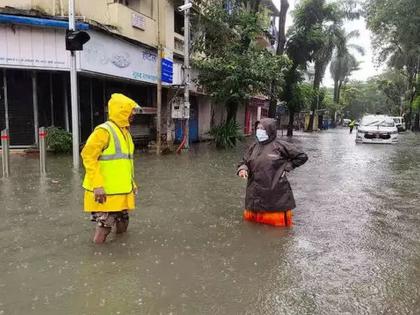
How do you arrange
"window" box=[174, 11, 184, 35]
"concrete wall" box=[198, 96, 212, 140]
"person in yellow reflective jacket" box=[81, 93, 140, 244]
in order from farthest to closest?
"concrete wall" box=[198, 96, 212, 140], "window" box=[174, 11, 184, 35], "person in yellow reflective jacket" box=[81, 93, 140, 244]

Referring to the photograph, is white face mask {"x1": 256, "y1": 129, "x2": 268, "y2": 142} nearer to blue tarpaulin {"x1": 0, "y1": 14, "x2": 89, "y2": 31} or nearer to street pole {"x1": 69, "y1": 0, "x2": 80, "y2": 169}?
street pole {"x1": 69, "y1": 0, "x2": 80, "y2": 169}

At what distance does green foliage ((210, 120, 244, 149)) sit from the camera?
61.7 ft

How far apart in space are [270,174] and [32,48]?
30.6ft

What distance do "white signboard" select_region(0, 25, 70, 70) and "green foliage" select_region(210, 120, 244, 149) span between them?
7.35 metres

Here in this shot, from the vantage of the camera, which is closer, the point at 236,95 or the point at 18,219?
the point at 18,219

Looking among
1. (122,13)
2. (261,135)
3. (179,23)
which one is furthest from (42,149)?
(179,23)

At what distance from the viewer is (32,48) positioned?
12.8 m

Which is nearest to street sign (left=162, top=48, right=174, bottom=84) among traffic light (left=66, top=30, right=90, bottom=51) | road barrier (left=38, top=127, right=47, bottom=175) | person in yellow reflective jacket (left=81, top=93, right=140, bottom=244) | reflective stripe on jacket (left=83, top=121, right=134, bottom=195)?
traffic light (left=66, top=30, right=90, bottom=51)

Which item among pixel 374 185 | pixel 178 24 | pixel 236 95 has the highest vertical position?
pixel 178 24

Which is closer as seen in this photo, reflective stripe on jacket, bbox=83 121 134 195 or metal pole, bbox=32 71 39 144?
reflective stripe on jacket, bbox=83 121 134 195

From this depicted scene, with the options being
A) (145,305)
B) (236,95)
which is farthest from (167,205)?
(236,95)

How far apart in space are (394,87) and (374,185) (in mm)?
64783

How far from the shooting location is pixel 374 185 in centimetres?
994

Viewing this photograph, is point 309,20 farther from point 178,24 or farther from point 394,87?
point 394,87
